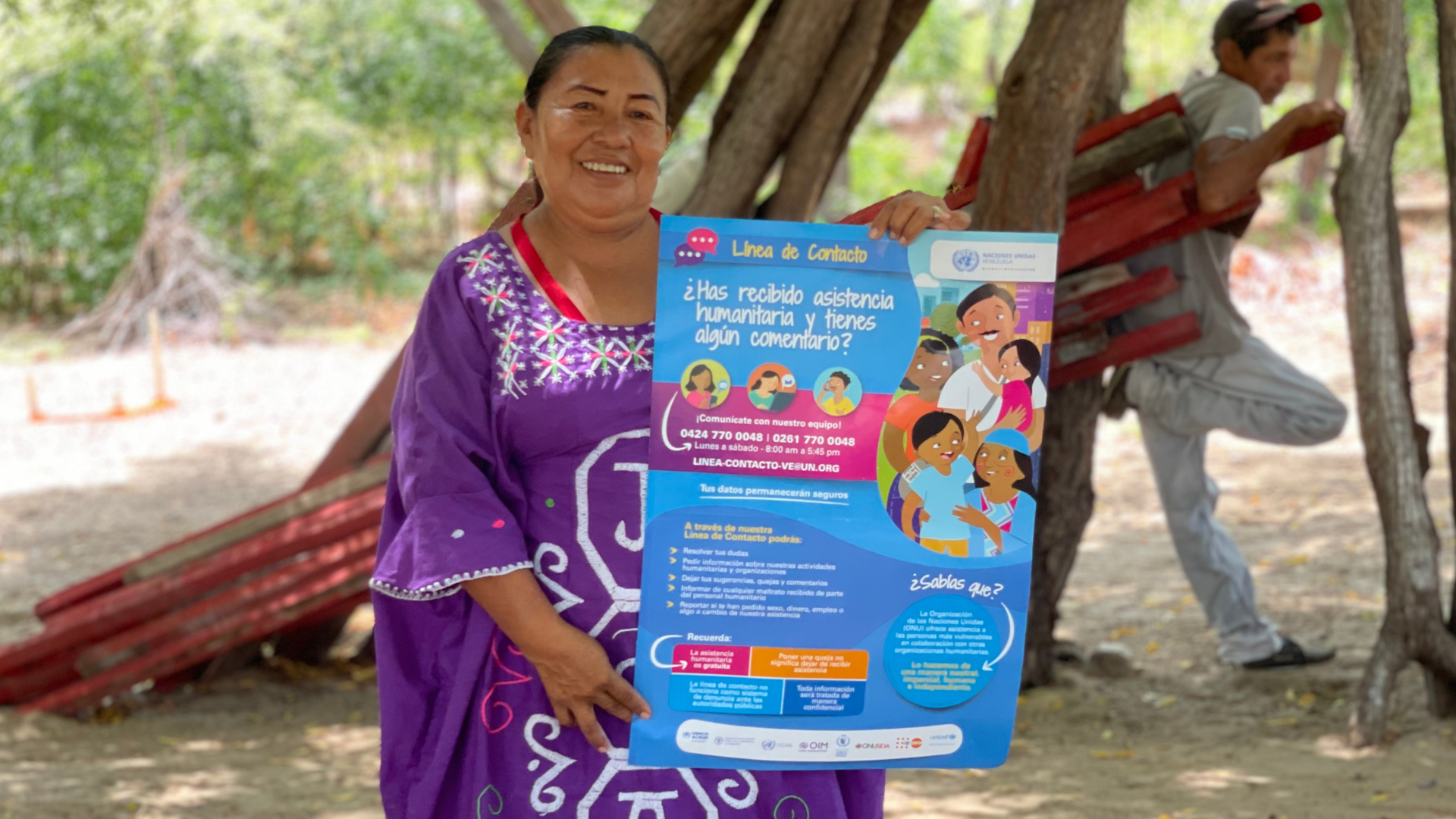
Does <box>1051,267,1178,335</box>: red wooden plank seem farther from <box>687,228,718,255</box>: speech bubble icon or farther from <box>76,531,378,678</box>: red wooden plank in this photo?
<box>687,228,718,255</box>: speech bubble icon

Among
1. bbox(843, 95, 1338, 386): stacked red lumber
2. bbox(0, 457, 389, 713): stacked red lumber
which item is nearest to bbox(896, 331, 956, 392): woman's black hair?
bbox(843, 95, 1338, 386): stacked red lumber

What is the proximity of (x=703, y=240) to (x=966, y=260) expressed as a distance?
14.0 inches

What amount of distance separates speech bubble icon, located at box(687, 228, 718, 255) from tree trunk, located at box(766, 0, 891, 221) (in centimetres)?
261

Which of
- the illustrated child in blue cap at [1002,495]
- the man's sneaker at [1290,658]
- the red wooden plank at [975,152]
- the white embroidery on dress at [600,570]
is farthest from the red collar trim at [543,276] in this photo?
the man's sneaker at [1290,658]

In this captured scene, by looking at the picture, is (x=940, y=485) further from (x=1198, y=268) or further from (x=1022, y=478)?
(x=1198, y=268)

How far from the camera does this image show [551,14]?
18.7 feet

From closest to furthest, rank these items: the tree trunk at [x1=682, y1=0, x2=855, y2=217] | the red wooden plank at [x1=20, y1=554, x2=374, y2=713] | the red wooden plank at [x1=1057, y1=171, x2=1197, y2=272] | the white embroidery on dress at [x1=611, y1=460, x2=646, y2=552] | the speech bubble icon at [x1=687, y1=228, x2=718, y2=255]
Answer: the speech bubble icon at [x1=687, y1=228, x2=718, y2=255] < the white embroidery on dress at [x1=611, y1=460, x2=646, y2=552] < the red wooden plank at [x1=1057, y1=171, x2=1197, y2=272] < the tree trunk at [x1=682, y1=0, x2=855, y2=217] < the red wooden plank at [x1=20, y1=554, x2=374, y2=713]

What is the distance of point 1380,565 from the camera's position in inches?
225

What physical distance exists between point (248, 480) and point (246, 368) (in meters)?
3.28

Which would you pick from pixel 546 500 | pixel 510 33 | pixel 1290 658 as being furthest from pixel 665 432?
pixel 510 33

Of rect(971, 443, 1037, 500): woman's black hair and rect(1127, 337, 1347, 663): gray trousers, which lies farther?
rect(1127, 337, 1347, 663): gray trousers

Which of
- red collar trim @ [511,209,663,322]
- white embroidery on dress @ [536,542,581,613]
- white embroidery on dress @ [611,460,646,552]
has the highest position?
red collar trim @ [511,209,663,322]

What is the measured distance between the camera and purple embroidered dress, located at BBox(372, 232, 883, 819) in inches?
72.4

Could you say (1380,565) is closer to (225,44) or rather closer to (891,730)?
(891,730)
